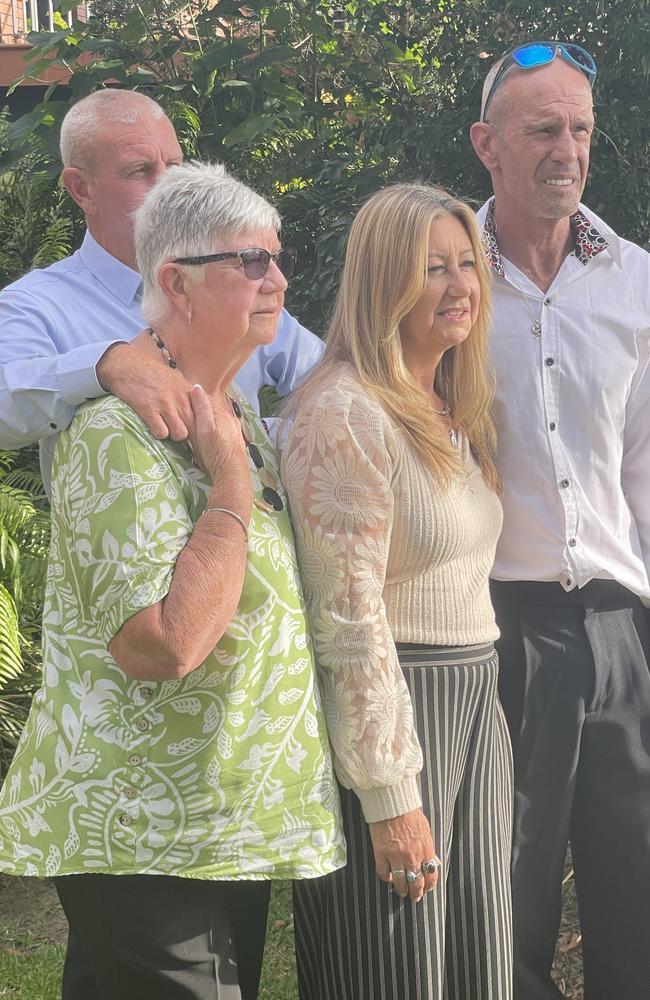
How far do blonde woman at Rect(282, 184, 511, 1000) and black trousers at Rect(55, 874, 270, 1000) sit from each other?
34cm

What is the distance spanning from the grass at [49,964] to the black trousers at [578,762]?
4.84 feet

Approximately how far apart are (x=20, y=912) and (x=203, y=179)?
3.68 metres

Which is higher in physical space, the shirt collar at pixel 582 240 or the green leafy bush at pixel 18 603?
the shirt collar at pixel 582 240

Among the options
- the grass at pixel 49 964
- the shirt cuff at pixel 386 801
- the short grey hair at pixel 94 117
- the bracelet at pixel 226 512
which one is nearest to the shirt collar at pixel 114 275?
the short grey hair at pixel 94 117

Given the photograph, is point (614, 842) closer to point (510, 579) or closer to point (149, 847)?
point (510, 579)

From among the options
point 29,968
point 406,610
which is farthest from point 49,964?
point 406,610

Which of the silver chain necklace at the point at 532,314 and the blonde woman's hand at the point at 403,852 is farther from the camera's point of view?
the silver chain necklace at the point at 532,314

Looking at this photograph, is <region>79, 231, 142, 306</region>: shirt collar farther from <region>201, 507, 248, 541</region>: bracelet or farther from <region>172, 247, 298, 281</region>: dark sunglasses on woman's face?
<region>201, 507, 248, 541</region>: bracelet

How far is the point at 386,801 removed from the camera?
2.25m

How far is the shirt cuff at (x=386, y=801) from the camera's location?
7.38 feet

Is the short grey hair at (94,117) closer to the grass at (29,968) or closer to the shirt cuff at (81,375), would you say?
the shirt cuff at (81,375)

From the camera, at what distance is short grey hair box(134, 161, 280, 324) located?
2.12 metres

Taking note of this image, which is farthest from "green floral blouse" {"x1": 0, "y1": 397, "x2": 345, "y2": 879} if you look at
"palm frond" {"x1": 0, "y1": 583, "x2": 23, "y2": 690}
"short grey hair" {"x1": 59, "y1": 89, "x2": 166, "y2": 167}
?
"palm frond" {"x1": 0, "y1": 583, "x2": 23, "y2": 690}

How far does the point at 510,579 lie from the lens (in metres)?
2.90
